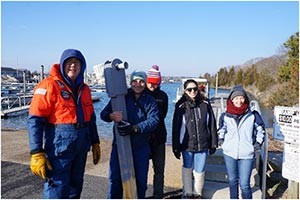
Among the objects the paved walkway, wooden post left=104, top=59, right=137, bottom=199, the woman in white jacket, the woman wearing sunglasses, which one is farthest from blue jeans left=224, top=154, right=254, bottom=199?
wooden post left=104, top=59, right=137, bottom=199

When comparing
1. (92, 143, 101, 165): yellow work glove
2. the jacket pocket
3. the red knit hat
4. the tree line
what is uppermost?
the tree line

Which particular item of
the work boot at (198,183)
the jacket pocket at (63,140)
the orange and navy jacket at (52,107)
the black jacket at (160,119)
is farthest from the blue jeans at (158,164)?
the jacket pocket at (63,140)

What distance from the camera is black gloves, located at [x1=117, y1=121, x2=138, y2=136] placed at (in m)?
3.25

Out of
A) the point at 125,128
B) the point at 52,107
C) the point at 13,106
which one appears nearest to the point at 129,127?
the point at 125,128

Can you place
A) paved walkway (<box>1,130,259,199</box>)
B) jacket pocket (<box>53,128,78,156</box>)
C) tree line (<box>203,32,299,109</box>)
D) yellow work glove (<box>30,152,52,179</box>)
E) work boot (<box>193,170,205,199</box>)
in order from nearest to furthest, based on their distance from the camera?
yellow work glove (<box>30,152,52,179</box>) → jacket pocket (<box>53,128,78,156</box>) → work boot (<box>193,170,205,199</box>) → paved walkway (<box>1,130,259,199</box>) → tree line (<box>203,32,299,109</box>)

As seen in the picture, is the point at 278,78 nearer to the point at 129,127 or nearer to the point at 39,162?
the point at 129,127

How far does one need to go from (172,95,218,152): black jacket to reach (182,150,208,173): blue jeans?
80 mm

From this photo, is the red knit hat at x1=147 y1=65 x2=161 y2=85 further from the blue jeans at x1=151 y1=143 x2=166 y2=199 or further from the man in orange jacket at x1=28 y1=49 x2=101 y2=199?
the man in orange jacket at x1=28 y1=49 x2=101 y2=199

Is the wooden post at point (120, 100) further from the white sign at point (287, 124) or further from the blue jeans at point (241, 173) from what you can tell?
the white sign at point (287, 124)

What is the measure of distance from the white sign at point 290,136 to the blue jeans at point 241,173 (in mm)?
603

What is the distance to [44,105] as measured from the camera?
270 cm

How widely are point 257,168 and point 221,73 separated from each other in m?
80.7

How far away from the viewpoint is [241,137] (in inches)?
145

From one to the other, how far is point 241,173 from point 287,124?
91cm
